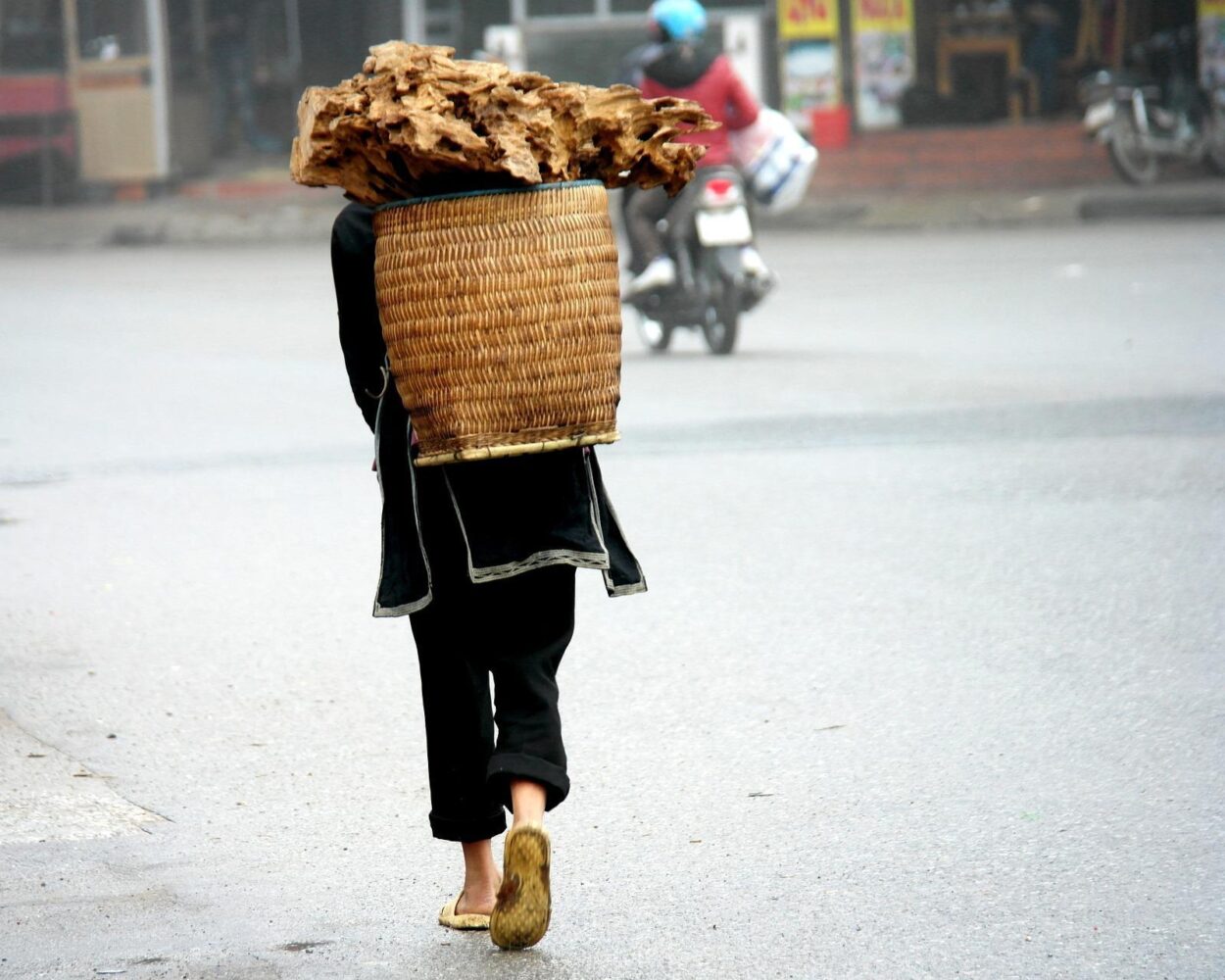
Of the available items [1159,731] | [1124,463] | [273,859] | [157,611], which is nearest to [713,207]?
[1124,463]

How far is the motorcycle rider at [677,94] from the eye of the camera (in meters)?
12.8

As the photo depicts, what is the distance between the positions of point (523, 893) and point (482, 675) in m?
0.48

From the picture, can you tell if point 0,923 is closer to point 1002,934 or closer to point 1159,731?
point 1002,934

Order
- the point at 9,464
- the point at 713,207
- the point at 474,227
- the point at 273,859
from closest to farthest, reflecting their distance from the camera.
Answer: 1. the point at 474,227
2. the point at 273,859
3. the point at 9,464
4. the point at 713,207

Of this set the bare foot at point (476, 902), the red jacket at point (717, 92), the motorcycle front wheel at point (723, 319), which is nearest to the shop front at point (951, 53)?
the red jacket at point (717, 92)

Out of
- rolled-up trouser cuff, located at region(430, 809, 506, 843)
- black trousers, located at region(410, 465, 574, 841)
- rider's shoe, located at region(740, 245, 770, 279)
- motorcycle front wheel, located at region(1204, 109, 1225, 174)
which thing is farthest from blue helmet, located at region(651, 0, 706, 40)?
motorcycle front wheel, located at region(1204, 109, 1225, 174)

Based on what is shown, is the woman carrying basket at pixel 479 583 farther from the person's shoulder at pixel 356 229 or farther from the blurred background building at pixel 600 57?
the blurred background building at pixel 600 57

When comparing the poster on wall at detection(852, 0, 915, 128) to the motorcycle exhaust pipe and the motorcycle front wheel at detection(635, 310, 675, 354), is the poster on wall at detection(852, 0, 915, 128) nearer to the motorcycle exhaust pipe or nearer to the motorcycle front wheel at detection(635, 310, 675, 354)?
the motorcycle exhaust pipe

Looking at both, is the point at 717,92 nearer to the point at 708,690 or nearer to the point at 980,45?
the point at 708,690

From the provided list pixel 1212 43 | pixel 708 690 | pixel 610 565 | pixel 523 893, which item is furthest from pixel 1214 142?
pixel 523 893

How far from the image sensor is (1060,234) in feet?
63.8

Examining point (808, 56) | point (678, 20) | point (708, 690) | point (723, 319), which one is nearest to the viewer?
point (708, 690)

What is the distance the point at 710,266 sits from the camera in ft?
42.2

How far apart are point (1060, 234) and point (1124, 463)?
11015 mm
